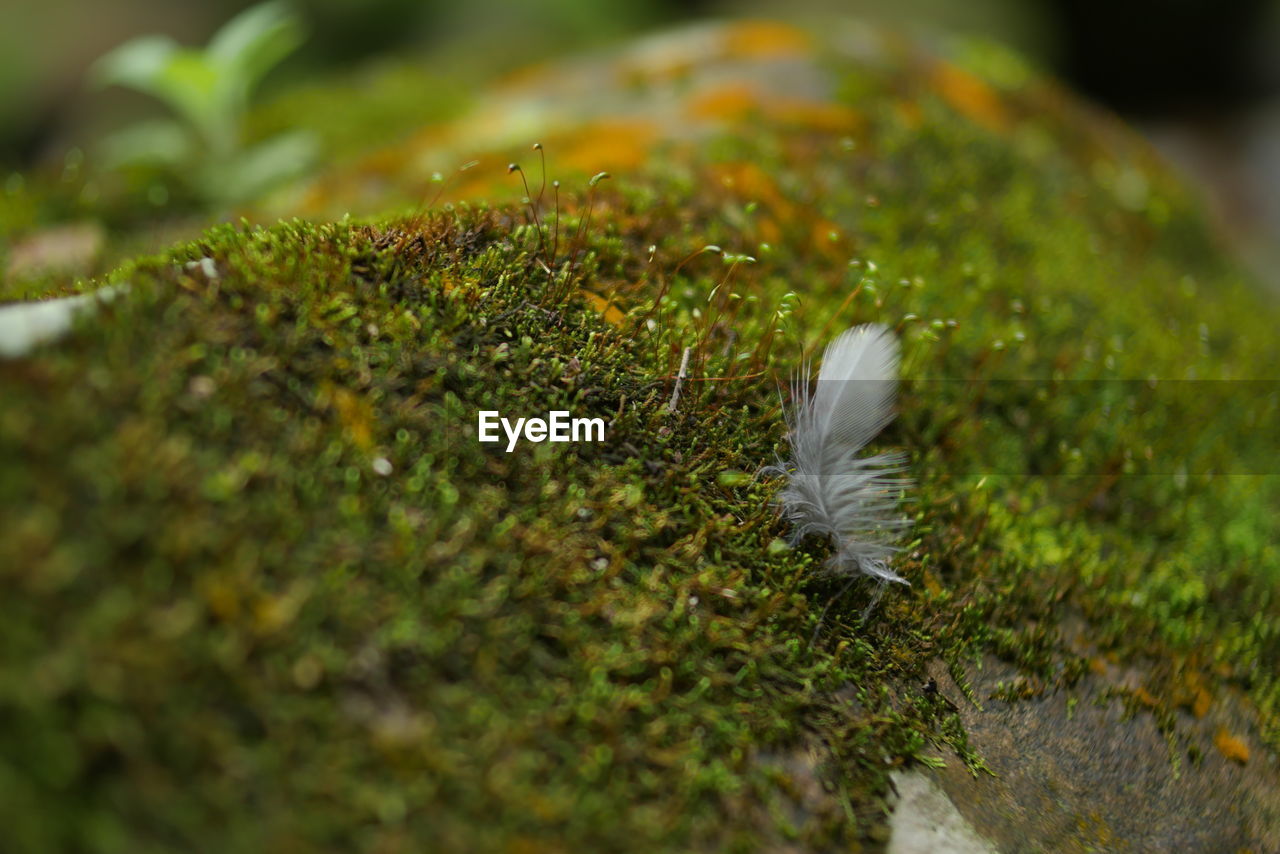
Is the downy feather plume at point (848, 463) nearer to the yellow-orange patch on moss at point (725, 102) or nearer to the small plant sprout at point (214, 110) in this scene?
the yellow-orange patch on moss at point (725, 102)

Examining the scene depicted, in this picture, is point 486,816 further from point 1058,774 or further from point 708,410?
point 1058,774

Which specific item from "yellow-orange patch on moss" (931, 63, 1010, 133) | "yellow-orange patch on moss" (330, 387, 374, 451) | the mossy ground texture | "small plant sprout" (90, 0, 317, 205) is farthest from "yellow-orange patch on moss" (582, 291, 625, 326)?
"yellow-orange patch on moss" (931, 63, 1010, 133)

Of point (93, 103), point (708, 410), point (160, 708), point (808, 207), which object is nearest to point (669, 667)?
point (708, 410)

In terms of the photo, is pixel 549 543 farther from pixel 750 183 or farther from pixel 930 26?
pixel 930 26

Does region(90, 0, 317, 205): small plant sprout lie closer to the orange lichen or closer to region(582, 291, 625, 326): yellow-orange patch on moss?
region(582, 291, 625, 326): yellow-orange patch on moss

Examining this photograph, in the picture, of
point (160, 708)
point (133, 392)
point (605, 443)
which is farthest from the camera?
point (605, 443)
